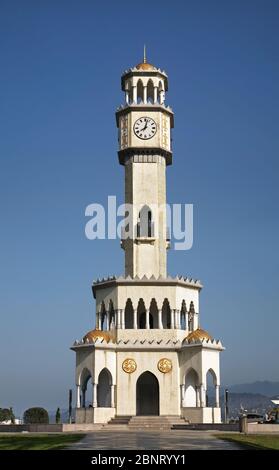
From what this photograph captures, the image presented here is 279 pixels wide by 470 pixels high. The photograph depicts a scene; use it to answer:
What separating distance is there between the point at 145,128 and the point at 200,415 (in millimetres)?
32568

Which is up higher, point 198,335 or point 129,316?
point 129,316

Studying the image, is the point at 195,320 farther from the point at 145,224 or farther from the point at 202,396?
the point at 145,224

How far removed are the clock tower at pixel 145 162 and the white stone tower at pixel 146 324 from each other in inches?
4.4

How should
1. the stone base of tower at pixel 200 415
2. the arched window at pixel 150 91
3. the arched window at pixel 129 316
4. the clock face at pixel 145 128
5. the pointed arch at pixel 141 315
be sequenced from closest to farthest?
the stone base of tower at pixel 200 415 < the pointed arch at pixel 141 315 < the arched window at pixel 129 316 < the clock face at pixel 145 128 < the arched window at pixel 150 91

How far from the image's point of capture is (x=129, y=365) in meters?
69.2

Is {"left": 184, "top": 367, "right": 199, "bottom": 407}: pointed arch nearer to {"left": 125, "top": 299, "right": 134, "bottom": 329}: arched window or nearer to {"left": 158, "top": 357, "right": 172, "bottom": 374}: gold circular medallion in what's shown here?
{"left": 158, "top": 357, "right": 172, "bottom": 374}: gold circular medallion

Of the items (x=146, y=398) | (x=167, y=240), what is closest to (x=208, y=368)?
(x=146, y=398)

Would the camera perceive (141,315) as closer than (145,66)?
Yes

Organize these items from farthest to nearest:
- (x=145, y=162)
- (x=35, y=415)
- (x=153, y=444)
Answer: (x=35, y=415) → (x=145, y=162) → (x=153, y=444)

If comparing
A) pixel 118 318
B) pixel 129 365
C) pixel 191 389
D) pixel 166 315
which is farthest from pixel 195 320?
pixel 129 365

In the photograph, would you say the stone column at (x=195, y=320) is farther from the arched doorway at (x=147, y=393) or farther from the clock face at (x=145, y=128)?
the clock face at (x=145, y=128)

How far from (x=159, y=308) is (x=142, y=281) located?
3.30 metres

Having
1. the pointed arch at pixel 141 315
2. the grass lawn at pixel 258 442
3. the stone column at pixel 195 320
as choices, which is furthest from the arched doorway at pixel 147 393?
the grass lawn at pixel 258 442

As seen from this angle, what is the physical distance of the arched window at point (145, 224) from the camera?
76.7 meters
